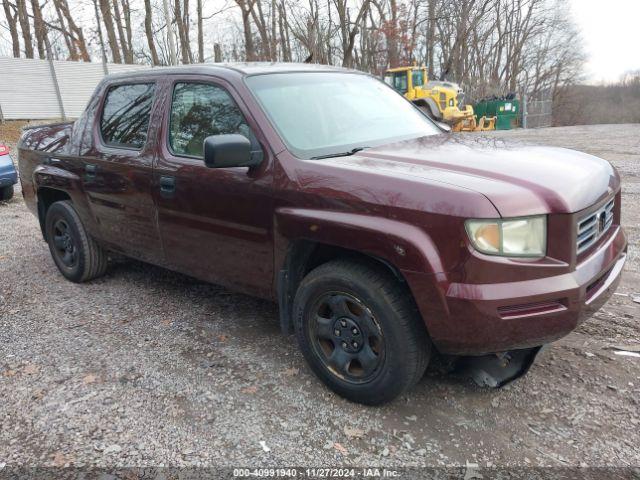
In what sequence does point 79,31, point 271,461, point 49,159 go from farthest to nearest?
1. point 79,31
2. point 49,159
3. point 271,461

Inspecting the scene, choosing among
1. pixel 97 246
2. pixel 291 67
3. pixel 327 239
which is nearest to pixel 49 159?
pixel 97 246

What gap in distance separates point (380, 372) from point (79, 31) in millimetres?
35812

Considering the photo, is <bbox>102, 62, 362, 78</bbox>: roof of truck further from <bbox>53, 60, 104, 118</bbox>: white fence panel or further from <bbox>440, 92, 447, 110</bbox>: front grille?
<bbox>440, 92, 447, 110</bbox>: front grille

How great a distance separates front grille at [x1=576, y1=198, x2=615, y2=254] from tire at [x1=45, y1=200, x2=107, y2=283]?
12.9 ft

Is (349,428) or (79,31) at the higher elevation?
(79,31)

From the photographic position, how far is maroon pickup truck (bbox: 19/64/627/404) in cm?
229

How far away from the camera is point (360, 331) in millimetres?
2709

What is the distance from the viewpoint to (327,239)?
2656mm

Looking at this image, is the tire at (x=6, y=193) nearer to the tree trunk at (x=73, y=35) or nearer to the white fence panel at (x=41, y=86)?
the white fence panel at (x=41, y=86)

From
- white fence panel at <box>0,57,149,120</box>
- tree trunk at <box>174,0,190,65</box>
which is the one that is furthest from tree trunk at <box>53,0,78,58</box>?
white fence panel at <box>0,57,149,120</box>

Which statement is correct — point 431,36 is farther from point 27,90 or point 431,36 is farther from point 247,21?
point 27,90

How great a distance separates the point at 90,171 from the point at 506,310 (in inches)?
133

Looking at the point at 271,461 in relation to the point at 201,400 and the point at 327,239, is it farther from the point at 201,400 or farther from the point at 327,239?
→ the point at 327,239

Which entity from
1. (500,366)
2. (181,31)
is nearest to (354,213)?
(500,366)
